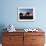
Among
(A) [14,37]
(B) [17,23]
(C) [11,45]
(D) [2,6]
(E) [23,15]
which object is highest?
(D) [2,6]

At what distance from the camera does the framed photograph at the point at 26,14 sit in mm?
4184

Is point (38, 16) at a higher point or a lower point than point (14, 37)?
higher

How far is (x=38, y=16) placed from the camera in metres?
4.21

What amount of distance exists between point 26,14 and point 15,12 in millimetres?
366

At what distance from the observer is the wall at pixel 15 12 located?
165 inches

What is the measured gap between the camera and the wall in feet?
13.7

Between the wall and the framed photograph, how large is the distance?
103 mm

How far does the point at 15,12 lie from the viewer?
Result: 4199 mm

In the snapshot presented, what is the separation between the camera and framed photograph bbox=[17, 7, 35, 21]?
418 cm

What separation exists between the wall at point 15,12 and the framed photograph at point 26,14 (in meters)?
0.10

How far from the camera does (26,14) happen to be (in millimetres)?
4195

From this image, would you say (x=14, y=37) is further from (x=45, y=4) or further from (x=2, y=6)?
(x=45, y=4)

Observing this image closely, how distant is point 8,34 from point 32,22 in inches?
38.0

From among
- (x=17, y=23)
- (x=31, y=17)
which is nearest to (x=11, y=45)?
(x=17, y=23)
